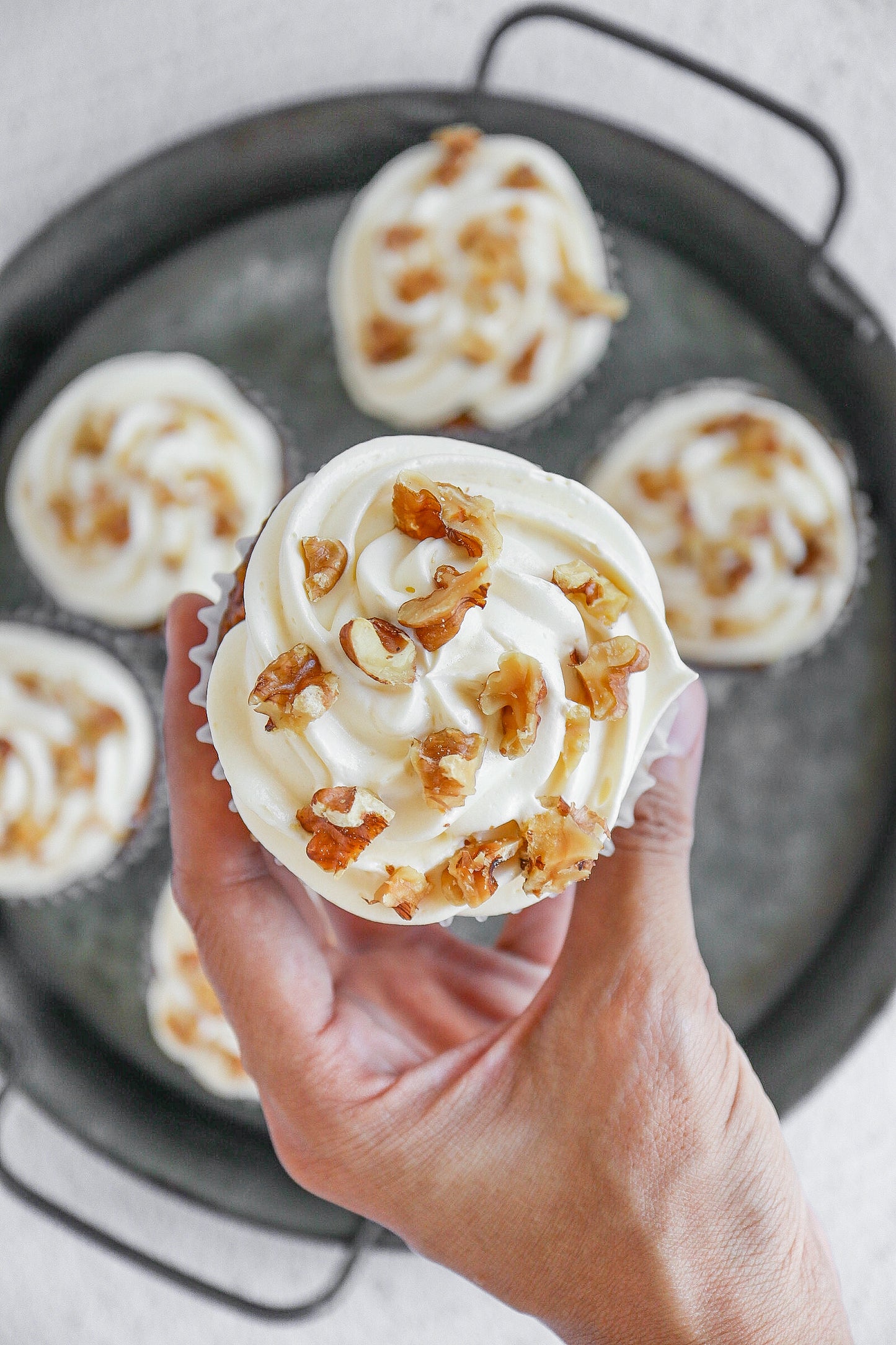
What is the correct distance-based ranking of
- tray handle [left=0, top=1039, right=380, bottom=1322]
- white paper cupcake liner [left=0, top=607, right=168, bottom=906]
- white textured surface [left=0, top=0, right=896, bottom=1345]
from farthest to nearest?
1. white textured surface [left=0, top=0, right=896, bottom=1345]
2. white paper cupcake liner [left=0, top=607, right=168, bottom=906]
3. tray handle [left=0, top=1039, right=380, bottom=1322]

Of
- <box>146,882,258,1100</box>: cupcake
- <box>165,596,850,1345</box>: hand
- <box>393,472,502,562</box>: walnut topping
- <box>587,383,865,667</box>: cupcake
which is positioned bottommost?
<box>146,882,258,1100</box>: cupcake

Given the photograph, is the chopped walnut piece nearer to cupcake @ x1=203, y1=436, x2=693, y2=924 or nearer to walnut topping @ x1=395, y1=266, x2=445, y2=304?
walnut topping @ x1=395, y1=266, x2=445, y2=304

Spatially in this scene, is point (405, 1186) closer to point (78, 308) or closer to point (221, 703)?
point (221, 703)

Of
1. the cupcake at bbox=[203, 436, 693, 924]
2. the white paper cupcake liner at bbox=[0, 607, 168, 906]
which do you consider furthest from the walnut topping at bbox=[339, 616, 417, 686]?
the white paper cupcake liner at bbox=[0, 607, 168, 906]

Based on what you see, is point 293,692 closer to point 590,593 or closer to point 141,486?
point 590,593

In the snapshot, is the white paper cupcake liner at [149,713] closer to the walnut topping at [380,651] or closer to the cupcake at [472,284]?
the cupcake at [472,284]

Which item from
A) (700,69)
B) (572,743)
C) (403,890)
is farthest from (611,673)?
(700,69)
